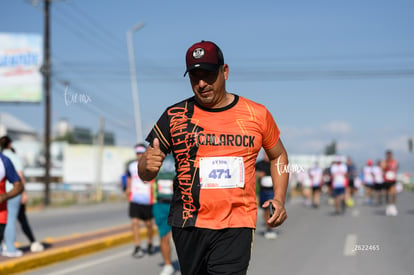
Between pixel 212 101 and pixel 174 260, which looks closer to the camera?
pixel 212 101

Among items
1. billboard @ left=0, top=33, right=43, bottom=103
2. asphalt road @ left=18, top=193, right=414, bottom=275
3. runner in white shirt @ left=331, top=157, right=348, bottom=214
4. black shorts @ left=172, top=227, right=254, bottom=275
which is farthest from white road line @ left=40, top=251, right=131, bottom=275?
billboard @ left=0, top=33, right=43, bottom=103

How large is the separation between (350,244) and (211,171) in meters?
8.65

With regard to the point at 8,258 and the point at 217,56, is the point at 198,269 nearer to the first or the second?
the point at 217,56

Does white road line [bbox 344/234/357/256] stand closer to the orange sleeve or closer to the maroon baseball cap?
the orange sleeve

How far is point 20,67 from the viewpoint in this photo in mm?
38562

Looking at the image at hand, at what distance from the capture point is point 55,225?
17.8m

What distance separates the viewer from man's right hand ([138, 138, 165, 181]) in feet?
12.2

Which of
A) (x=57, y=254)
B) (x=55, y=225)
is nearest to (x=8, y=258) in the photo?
(x=57, y=254)

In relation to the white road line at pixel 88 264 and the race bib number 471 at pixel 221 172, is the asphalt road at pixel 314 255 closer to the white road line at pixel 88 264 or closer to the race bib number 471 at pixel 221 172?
the white road line at pixel 88 264

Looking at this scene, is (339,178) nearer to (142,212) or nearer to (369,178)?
(369,178)

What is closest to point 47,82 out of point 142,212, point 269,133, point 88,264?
point 142,212

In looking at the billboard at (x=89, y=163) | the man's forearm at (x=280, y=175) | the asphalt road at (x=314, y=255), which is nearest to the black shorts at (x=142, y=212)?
the asphalt road at (x=314, y=255)

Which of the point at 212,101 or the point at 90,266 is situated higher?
the point at 212,101

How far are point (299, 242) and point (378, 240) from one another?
151 centimetres
